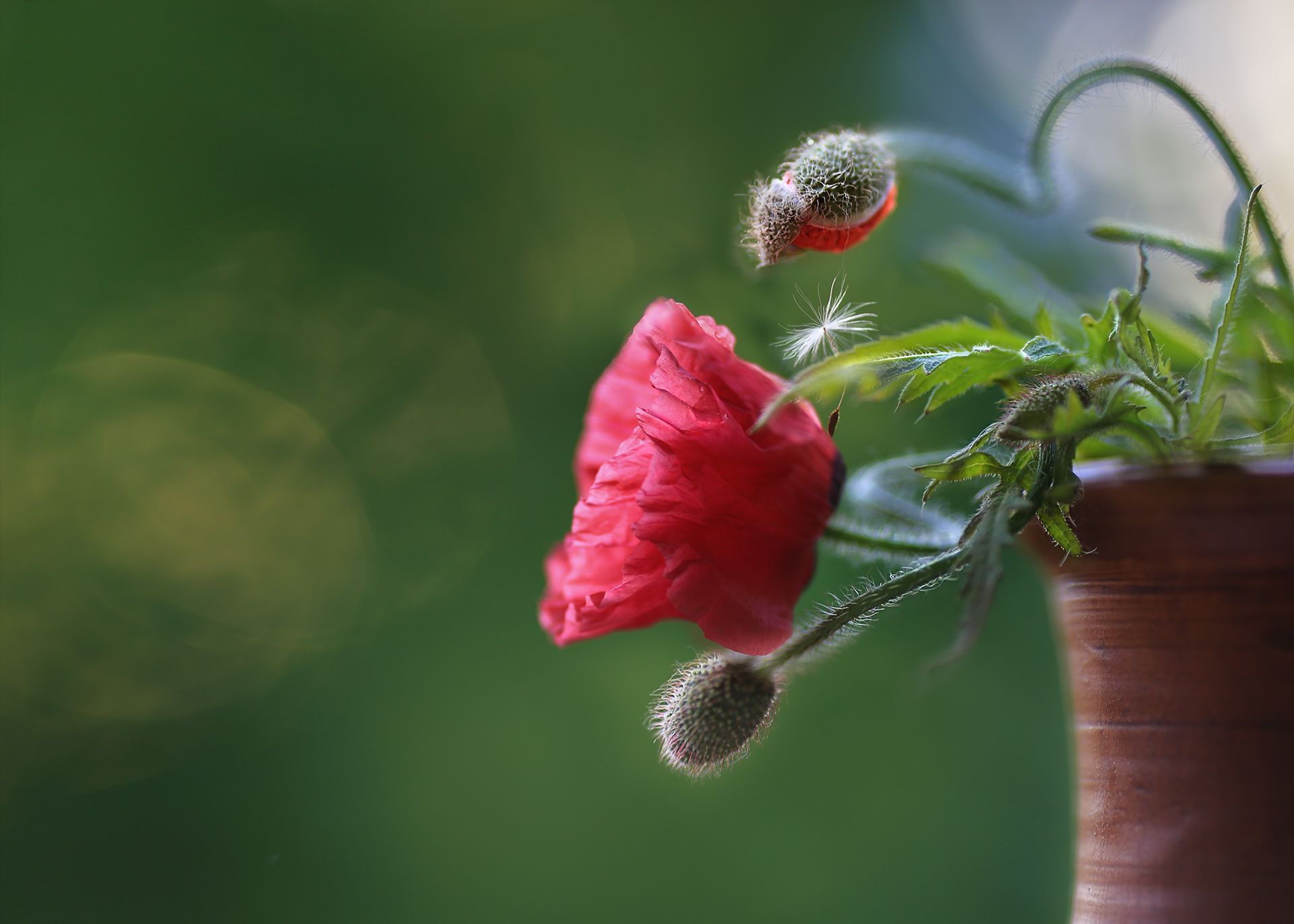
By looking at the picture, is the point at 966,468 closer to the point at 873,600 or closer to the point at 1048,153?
the point at 873,600

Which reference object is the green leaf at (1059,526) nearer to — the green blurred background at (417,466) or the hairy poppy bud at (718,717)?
the hairy poppy bud at (718,717)

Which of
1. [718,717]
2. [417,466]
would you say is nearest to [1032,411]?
[718,717]

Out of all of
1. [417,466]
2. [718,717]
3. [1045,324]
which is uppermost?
[1045,324]

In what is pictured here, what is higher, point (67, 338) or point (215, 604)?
point (67, 338)

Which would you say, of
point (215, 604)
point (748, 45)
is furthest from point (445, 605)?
point (748, 45)

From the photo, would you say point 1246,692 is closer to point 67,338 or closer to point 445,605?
point 445,605

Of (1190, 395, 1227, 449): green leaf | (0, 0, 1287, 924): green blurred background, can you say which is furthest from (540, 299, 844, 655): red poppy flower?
(0, 0, 1287, 924): green blurred background
